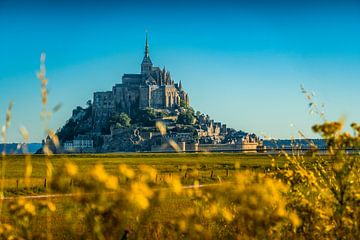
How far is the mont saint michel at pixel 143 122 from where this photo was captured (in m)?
150

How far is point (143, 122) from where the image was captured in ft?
522

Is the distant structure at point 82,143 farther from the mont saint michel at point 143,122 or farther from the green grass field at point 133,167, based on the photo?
the green grass field at point 133,167

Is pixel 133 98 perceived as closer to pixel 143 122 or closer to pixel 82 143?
pixel 143 122

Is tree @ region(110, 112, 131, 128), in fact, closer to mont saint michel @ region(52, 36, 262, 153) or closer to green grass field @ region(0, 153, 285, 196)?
mont saint michel @ region(52, 36, 262, 153)

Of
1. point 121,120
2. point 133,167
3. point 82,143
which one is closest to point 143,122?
point 121,120

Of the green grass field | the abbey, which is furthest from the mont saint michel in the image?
the green grass field

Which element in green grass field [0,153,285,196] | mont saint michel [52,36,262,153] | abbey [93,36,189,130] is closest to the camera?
green grass field [0,153,285,196]

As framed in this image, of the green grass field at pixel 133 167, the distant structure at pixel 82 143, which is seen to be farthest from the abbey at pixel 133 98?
the green grass field at pixel 133 167

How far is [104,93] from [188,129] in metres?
31.8

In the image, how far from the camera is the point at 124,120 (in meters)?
156

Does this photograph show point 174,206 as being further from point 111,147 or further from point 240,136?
point 240,136

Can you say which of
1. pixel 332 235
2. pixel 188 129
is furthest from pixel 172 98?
pixel 332 235

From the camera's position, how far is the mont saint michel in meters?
150

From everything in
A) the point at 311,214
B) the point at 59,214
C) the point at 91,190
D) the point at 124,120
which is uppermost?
the point at 124,120
